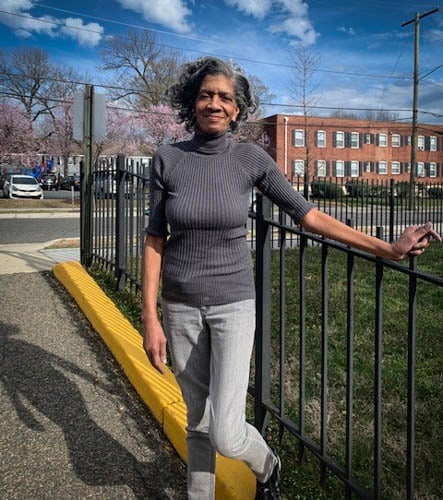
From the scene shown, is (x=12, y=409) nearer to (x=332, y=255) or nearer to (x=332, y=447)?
(x=332, y=447)

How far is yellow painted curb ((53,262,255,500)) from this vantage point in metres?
2.41

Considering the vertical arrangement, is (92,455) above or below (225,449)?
below

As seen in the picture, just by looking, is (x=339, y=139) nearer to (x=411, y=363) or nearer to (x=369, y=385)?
(x=369, y=385)

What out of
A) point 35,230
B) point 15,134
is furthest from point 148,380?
point 15,134

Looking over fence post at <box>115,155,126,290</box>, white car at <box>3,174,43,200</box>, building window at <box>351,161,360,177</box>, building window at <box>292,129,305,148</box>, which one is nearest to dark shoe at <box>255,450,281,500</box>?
fence post at <box>115,155,126,290</box>

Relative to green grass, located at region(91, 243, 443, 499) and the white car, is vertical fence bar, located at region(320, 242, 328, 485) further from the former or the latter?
the white car

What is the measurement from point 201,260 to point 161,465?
1300 mm

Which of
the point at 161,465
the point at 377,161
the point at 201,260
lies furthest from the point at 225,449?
the point at 377,161

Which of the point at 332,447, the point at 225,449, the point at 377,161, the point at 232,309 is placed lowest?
the point at 332,447

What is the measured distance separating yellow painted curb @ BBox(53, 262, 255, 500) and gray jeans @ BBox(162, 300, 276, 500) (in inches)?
10.9

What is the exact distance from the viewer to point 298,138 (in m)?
49.8

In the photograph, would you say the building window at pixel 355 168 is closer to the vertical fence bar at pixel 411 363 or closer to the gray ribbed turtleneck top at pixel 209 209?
the gray ribbed turtleneck top at pixel 209 209

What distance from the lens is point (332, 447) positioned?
9.80 ft

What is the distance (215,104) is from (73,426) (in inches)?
80.4
